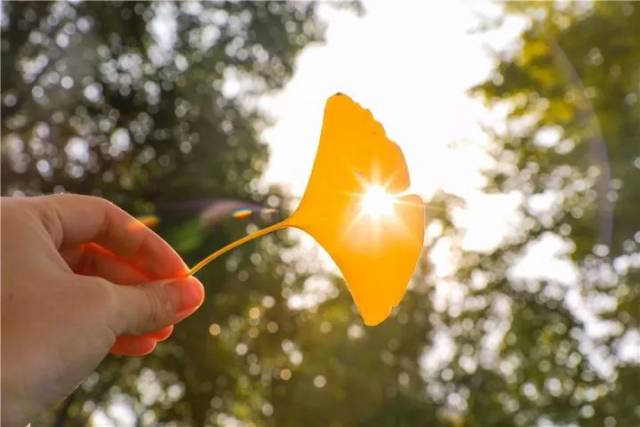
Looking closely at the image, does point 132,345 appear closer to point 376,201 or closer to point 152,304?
point 152,304

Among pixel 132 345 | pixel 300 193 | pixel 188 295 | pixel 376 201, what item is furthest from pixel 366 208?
pixel 300 193

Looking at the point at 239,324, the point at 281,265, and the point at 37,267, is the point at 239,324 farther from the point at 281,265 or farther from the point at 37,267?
the point at 37,267

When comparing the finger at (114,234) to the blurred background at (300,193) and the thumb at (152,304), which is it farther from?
the blurred background at (300,193)

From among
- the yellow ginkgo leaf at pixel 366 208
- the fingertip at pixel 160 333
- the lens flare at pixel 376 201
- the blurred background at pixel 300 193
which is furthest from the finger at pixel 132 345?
the blurred background at pixel 300 193

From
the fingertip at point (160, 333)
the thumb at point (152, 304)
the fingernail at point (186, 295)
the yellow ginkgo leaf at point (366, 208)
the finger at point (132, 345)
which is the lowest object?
the finger at point (132, 345)

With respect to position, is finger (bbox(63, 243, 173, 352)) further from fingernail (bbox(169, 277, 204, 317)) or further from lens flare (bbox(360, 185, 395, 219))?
lens flare (bbox(360, 185, 395, 219))

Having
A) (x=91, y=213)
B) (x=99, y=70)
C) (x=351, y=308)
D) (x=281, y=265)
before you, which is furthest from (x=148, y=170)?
(x=91, y=213)

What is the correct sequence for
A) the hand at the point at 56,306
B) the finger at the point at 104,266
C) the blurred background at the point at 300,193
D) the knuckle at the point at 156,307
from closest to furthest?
the hand at the point at 56,306
the knuckle at the point at 156,307
the finger at the point at 104,266
the blurred background at the point at 300,193

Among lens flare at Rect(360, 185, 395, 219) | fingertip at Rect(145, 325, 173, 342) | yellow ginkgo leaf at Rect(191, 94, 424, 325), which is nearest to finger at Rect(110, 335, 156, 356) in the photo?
fingertip at Rect(145, 325, 173, 342)
